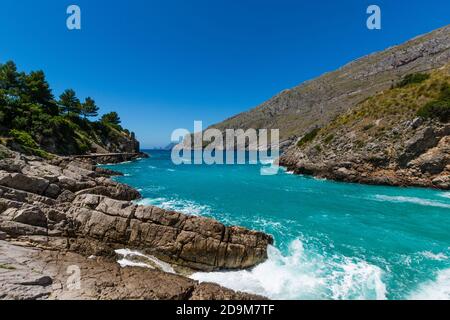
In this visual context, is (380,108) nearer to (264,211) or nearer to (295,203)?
(295,203)

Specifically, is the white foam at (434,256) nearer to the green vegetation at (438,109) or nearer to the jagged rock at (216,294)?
the jagged rock at (216,294)

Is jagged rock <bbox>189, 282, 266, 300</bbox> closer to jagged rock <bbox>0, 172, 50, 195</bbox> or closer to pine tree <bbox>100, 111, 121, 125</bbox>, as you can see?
jagged rock <bbox>0, 172, 50, 195</bbox>

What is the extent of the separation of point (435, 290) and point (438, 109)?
150 feet

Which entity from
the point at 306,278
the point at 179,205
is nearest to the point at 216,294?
the point at 306,278

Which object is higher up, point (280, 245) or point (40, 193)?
point (40, 193)

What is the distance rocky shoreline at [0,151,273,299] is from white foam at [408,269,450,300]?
8929 millimetres

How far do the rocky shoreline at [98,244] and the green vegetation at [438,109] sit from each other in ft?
156

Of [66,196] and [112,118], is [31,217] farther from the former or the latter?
[112,118]

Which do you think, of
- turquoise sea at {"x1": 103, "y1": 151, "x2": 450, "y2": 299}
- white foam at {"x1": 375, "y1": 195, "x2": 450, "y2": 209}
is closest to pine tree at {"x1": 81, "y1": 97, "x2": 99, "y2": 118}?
turquoise sea at {"x1": 103, "y1": 151, "x2": 450, "y2": 299}

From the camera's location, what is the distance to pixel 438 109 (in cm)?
4562

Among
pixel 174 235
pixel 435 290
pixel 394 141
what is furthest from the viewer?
pixel 394 141

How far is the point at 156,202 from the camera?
3130cm
